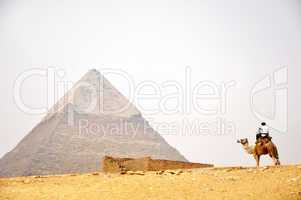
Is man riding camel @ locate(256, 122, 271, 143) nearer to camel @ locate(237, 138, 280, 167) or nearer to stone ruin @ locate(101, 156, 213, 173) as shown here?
camel @ locate(237, 138, 280, 167)

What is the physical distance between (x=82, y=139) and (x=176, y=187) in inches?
1067

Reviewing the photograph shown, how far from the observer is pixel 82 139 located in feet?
108

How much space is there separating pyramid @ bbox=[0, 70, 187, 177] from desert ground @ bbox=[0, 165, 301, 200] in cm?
2201

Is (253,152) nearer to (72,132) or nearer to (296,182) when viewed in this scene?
(296,182)

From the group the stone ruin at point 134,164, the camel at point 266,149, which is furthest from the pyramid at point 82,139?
the camel at point 266,149

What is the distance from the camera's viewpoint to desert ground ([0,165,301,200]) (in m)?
6.05

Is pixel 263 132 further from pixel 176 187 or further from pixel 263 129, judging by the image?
pixel 176 187

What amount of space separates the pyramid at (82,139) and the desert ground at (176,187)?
22012mm

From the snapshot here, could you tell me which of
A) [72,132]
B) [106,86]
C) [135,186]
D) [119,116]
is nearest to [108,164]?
[135,186]

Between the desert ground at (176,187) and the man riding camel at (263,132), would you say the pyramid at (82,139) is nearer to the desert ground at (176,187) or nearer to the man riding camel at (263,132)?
the man riding camel at (263,132)

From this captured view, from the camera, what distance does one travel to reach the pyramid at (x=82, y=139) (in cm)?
2986

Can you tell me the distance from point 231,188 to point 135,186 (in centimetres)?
150

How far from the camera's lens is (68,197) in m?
6.38

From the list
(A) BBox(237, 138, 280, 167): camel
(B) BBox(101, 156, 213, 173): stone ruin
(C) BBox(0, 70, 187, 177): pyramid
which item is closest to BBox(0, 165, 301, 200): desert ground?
(A) BBox(237, 138, 280, 167): camel
